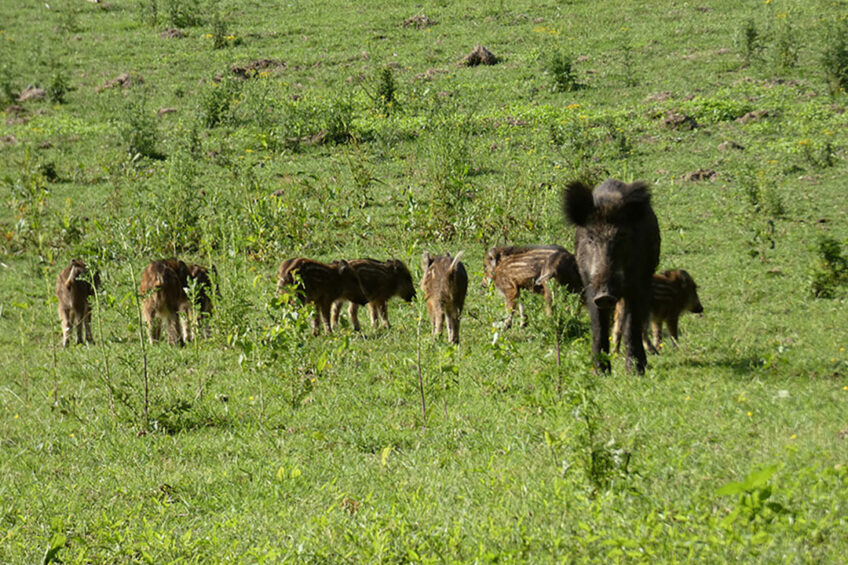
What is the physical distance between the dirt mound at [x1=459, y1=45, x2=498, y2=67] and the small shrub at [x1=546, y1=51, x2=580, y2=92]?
11.7ft

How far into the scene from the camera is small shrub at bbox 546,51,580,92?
26.8 m

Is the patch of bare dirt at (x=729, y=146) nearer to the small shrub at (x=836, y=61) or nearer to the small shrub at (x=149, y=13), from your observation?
the small shrub at (x=836, y=61)

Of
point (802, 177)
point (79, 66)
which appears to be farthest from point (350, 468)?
point (79, 66)

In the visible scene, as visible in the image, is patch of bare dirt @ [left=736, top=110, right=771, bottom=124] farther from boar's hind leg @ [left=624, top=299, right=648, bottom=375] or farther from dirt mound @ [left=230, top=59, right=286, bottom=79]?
dirt mound @ [left=230, top=59, right=286, bottom=79]

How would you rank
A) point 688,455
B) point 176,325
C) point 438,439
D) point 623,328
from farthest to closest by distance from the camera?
point 176,325, point 623,328, point 438,439, point 688,455

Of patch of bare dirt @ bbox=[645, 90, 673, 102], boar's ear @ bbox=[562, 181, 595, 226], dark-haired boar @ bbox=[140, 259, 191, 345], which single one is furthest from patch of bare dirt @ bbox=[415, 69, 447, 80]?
boar's ear @ bbox=[562, 181, 595, 226]

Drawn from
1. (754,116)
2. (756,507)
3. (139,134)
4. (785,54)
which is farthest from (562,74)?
(756,507)

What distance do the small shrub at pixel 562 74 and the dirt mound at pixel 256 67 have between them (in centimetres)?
1039

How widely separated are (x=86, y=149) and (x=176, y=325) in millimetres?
14212

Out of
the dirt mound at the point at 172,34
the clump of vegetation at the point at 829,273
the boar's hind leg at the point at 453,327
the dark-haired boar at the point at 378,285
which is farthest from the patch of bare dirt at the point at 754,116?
the dirt mound at the point at 172,34

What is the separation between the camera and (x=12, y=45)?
116 feet

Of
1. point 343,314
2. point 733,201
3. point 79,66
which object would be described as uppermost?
point 79,66

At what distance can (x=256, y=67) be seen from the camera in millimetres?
31297

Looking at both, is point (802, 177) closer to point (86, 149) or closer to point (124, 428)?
point (124, 428)
